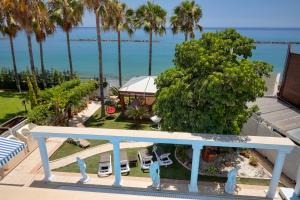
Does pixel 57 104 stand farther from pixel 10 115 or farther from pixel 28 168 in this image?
pixel 10 115

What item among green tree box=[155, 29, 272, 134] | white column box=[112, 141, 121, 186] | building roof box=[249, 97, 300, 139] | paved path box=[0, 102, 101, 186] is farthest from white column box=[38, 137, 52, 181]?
building roof box=[249, 97, 300, 139]

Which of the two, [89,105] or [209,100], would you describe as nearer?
[209,100]

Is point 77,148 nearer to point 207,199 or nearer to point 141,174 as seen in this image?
point 141,174

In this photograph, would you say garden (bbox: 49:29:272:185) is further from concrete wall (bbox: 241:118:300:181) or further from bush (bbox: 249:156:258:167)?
concrete wall (bbox: 241:118:300:181)

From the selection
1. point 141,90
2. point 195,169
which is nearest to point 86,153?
point 195,169

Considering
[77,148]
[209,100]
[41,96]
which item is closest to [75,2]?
[41,96]

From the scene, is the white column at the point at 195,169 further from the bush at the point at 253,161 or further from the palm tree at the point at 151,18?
the palm tree at the point at 151,18
